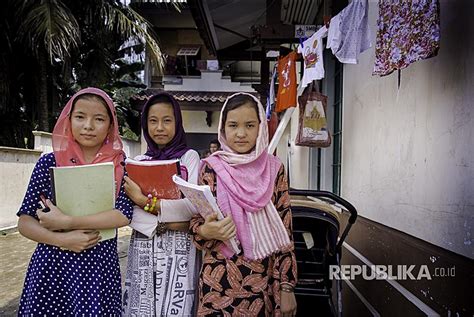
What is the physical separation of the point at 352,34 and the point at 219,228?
1827 millimetres

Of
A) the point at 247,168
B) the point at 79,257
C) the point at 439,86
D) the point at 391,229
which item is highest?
the point at 439,86

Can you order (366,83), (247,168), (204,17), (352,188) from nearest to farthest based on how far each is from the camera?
(247,168) < (366,83) < (352,188) < (204,17)

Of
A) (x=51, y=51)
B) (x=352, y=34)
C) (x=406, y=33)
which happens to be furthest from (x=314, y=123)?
(x=51, y=51)

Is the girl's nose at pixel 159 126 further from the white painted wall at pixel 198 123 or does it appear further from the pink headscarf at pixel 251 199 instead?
the white painted wall at pixel 198 123

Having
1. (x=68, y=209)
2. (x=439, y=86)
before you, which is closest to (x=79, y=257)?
(x=68, y=209)

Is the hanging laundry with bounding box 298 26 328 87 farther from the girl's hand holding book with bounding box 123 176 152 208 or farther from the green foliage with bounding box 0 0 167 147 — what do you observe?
the green foliage with bounding box 0 0 167 147

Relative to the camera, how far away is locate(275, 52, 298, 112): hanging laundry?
4676 mm

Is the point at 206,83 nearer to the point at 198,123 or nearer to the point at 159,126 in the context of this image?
the point at 198,123

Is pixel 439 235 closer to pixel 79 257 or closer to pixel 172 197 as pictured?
pixel 172 197

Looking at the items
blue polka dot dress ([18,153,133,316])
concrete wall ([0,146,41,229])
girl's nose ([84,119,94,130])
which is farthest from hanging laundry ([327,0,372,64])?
concrete wall ([0,146,41,229])

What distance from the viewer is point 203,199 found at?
1432 mm

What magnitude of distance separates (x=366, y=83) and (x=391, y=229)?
4.79ft

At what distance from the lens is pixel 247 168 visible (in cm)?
165

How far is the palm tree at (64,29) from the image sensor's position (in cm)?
750
